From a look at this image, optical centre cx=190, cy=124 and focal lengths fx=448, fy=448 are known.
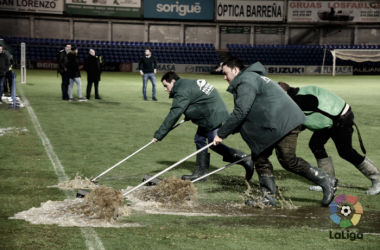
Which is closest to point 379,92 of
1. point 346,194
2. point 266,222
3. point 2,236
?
point 346,194

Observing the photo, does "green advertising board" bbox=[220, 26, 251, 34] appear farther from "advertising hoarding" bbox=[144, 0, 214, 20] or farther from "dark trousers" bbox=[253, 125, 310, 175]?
"dark trousers" bbox=[253, 125, 310, 175]

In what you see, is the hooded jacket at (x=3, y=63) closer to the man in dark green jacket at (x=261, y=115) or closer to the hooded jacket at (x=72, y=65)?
the hooded jacket at (x=72, y=65)

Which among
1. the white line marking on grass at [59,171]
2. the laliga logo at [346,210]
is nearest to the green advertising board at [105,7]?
the white line marking on grass at [59,171]

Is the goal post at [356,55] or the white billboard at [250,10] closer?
the goal post at [356,55]

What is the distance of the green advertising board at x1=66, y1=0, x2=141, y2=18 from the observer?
37781 mm

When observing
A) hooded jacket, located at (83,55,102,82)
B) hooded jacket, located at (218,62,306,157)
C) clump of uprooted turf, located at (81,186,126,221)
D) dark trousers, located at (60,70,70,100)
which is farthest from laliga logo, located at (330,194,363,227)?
hooded jacket, located at (83,55,102,82)

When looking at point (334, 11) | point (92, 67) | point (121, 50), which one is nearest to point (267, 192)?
point (92, 67)

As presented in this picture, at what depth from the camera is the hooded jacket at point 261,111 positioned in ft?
15.8

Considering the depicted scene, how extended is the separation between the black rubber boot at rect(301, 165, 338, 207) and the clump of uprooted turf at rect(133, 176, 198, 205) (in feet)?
4.67

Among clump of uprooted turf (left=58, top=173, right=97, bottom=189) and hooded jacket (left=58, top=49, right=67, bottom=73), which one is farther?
hooded jacket (left=58, top=49, right=67, bottom=73)

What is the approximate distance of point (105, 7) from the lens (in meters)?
38.4

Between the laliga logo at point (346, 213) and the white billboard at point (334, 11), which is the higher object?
the white billboard at point (334, 11)

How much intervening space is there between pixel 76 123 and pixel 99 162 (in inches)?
172

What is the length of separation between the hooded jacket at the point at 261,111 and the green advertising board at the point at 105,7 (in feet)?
117
